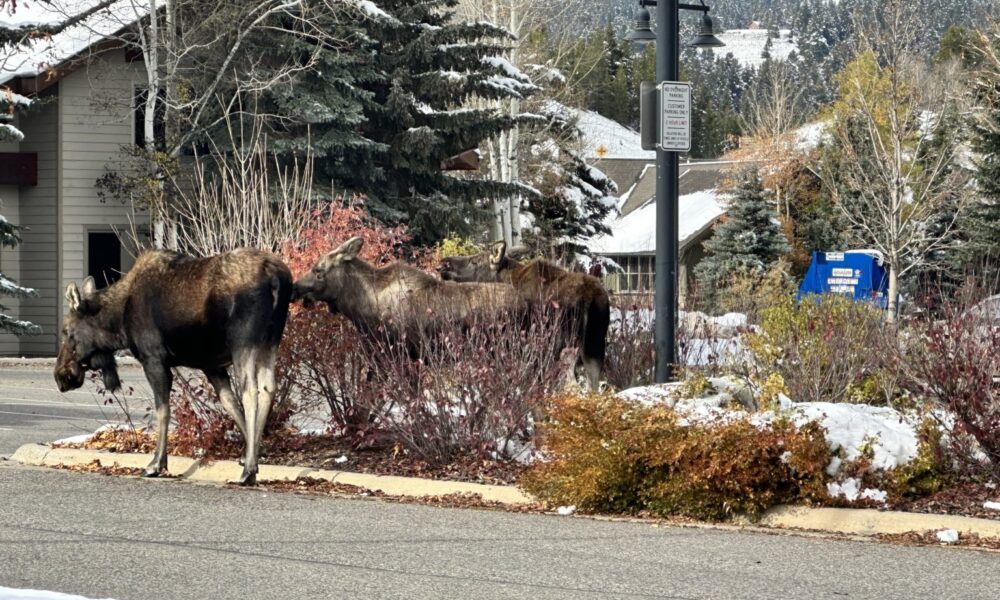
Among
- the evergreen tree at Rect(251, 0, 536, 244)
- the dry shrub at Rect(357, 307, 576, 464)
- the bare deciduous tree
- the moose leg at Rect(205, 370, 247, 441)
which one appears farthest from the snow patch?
the bare deciduous tree

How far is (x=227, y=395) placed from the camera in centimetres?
1288

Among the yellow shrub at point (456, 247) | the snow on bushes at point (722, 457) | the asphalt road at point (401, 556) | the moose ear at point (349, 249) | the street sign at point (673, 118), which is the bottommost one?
the asphalt road at point (401, 556)

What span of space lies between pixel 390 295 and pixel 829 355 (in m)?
4.19

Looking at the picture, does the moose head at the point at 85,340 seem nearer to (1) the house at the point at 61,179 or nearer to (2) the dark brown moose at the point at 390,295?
(2) the dark brown moose at the point at 390,295

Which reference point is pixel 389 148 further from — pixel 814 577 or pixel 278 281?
pixel 814 577

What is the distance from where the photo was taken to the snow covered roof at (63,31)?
112 ft

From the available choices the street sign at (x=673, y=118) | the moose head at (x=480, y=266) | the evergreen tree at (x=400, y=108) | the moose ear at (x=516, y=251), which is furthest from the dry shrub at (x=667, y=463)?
the evergreen tree at (x=400, y=108)

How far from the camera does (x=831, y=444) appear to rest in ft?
36.2

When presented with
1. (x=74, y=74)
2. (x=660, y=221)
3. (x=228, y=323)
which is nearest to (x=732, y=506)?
(x=660, y=221)

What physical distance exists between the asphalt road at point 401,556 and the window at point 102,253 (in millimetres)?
25806

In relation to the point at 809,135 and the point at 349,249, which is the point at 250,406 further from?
the point at 809,135

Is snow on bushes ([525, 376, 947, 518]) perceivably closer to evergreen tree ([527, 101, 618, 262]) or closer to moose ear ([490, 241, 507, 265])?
moose ear ([490, 241, 507, 265])

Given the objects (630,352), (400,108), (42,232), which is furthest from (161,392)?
(42,232)

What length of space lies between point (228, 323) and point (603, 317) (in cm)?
409
